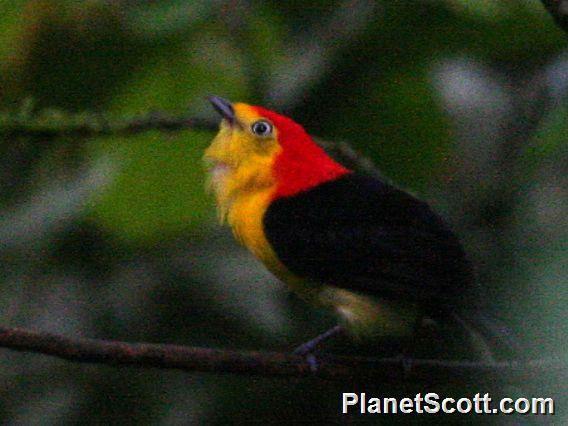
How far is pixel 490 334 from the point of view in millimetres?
1104

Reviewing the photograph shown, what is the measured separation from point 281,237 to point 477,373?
13.7 inches

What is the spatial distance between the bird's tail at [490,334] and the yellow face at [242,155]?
1.13 feet

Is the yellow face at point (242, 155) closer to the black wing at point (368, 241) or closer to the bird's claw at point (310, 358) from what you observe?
the black wing at point (368, 241)

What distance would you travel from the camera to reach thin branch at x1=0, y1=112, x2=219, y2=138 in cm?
128

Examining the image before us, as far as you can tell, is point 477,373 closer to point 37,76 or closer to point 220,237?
point 220,237

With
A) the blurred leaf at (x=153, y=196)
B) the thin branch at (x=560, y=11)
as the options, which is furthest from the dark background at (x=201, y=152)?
the thin branch at (x=560, y=11)

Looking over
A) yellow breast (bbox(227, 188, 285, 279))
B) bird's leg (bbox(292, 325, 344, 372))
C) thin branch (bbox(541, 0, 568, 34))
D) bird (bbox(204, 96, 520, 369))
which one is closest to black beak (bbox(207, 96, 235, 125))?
bird (bbox(204, 96, 520, 369))

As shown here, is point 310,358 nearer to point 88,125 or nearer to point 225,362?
point 225,362

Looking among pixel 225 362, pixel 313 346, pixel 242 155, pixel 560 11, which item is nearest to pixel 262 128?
pixel 242 155

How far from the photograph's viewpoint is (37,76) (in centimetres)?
153

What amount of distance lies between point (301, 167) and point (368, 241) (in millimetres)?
168

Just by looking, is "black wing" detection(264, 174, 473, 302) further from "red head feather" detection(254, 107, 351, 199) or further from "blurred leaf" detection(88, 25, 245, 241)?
"blurred leaf" detection(88, 25, 245, 241)

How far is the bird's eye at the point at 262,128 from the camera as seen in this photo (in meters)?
1.37

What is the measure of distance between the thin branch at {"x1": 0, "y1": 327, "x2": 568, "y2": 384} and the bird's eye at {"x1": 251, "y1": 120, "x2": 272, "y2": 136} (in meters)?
0.34
